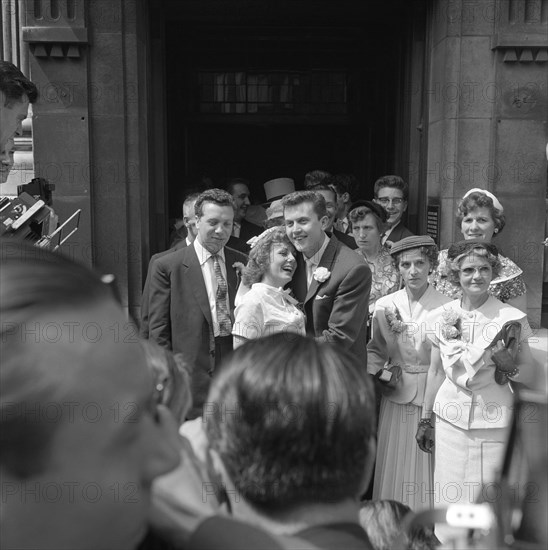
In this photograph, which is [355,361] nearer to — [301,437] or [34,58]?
[301,437]

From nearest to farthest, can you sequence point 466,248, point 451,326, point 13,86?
1. point 13,86
2. point 451,326
3. point 466,248

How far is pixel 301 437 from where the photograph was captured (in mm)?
1338

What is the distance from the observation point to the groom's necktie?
4883mm

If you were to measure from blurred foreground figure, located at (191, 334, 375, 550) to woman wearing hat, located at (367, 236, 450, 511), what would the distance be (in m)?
3.52

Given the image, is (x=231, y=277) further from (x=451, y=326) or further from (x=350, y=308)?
(x=451, y=326)

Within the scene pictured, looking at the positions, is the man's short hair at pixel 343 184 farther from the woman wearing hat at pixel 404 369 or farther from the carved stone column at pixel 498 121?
the woman wearing hat at pixel 404 369

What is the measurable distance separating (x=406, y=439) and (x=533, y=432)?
11.8 feet

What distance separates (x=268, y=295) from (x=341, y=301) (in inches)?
16.1

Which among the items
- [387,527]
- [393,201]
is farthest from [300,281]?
[387,527]

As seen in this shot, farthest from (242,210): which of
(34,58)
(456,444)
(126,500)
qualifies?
(126,500)

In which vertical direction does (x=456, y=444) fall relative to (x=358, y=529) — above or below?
below

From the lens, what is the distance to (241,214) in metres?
7.79

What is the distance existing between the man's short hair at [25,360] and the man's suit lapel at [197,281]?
4052mm

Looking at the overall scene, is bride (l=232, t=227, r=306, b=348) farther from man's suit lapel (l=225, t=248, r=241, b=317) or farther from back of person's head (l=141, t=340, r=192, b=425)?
back of person's head (l=141, t=340, r=192, b=425)
